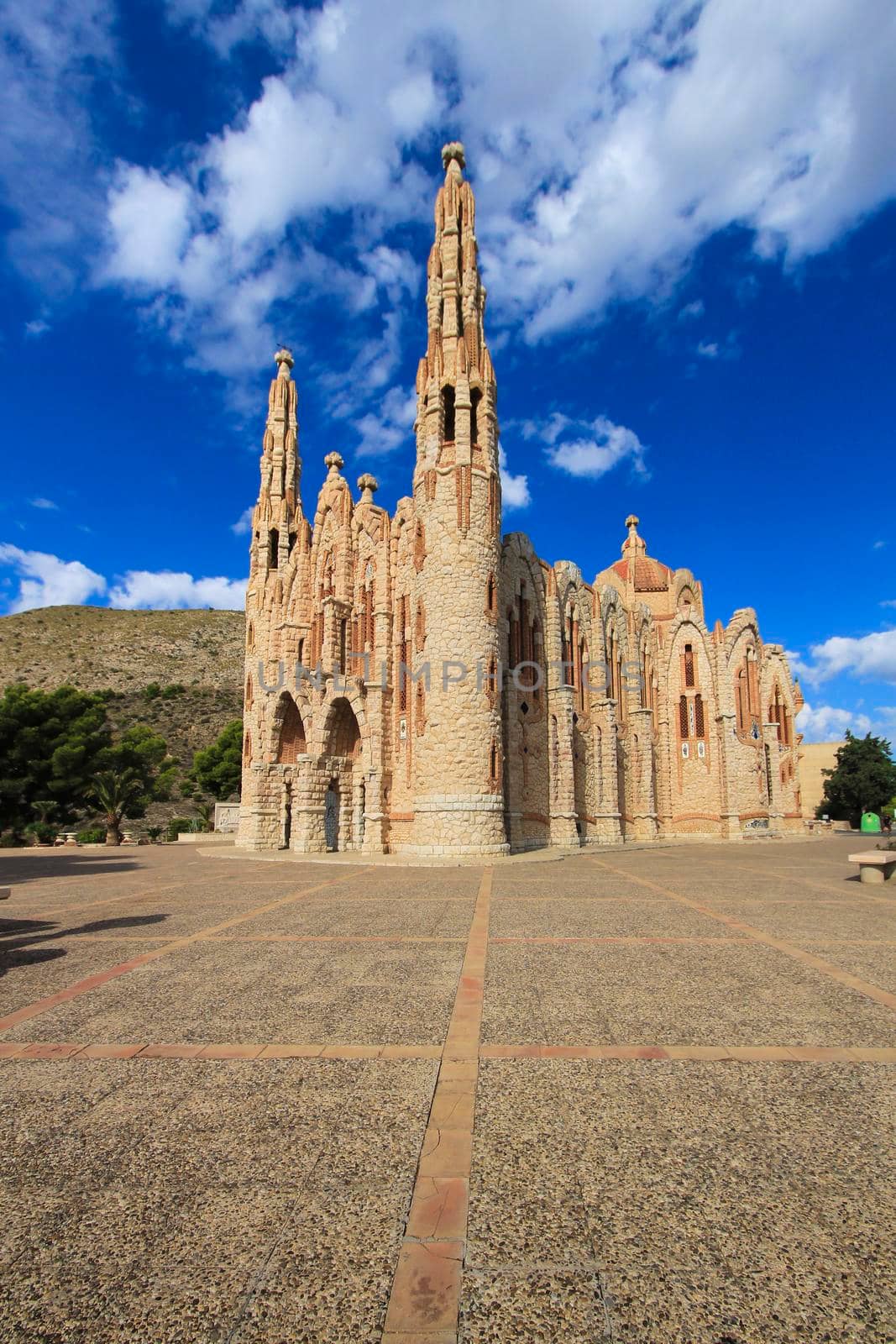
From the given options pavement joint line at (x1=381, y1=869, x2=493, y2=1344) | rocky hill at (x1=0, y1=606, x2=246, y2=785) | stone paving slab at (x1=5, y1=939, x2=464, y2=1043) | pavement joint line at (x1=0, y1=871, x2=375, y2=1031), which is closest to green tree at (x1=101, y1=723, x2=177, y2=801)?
rocky hill at (x1=0, y1=606, x2=246, y2=785)

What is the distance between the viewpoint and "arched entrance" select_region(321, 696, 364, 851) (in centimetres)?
2609

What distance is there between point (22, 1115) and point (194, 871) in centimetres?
1567

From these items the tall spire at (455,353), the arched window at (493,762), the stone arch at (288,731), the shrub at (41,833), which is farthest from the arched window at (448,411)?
the shrub at (41,833)

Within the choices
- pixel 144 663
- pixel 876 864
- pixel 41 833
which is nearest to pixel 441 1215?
pixel 876 864

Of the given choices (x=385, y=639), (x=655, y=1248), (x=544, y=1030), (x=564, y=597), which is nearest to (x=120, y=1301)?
(x=655, y=1248)

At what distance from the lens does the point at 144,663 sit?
86312 mm

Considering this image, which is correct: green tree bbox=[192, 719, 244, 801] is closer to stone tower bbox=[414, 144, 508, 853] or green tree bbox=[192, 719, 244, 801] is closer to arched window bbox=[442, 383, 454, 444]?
stone tower bbox=[414, 144, 508, 853]

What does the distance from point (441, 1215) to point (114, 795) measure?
Result: 3779 centimetres

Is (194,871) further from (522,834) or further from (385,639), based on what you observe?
(522,834)

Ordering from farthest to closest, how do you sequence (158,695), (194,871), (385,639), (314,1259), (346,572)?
1. (158,695)
2. (346,572)
3. (385,639)
4. (194,871)
5. (314,1259)

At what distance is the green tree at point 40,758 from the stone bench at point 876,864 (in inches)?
1457

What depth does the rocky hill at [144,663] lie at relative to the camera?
73.7m

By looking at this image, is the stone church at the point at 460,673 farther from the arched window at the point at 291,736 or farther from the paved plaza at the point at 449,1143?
the paved plaza at the point at 449,1143

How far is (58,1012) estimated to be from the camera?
5.67m
